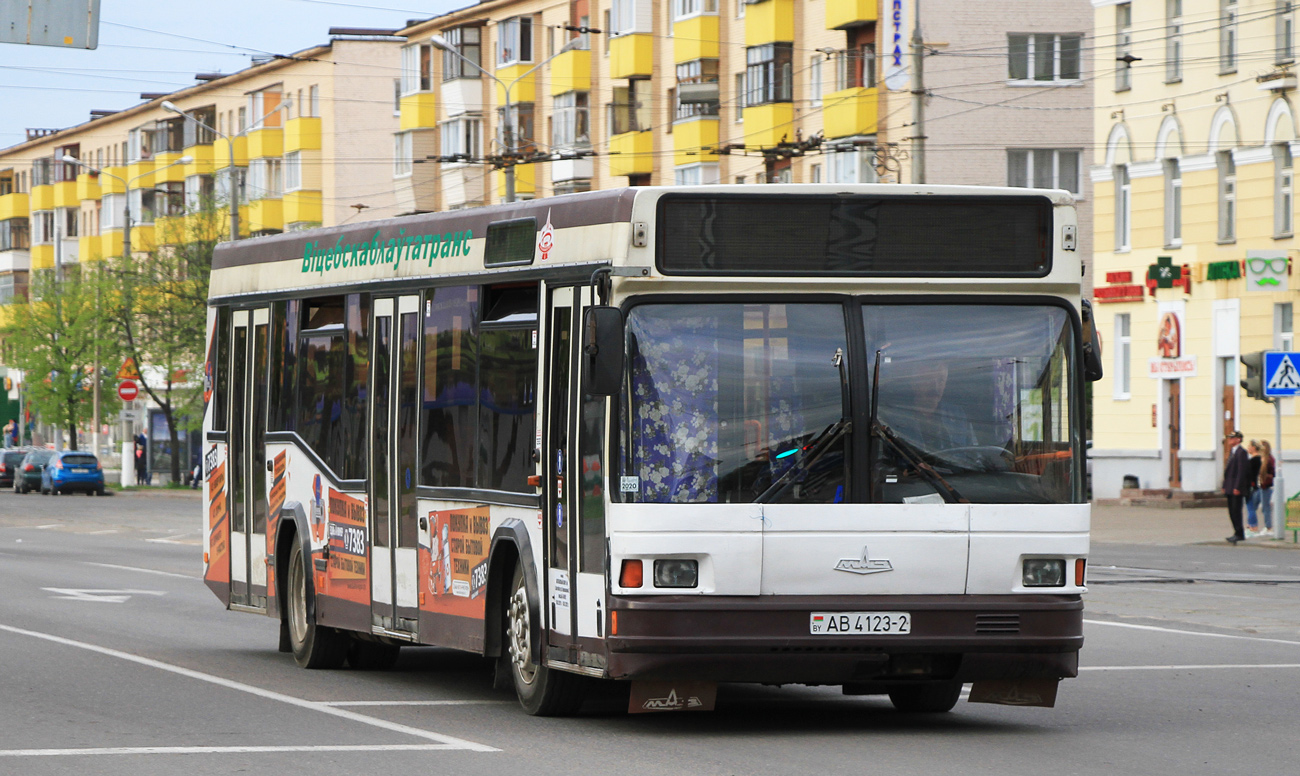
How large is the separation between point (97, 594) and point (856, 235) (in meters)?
14.5

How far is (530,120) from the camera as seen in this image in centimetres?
7469

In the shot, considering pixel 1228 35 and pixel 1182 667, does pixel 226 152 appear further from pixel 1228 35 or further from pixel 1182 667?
pixel 1182 667

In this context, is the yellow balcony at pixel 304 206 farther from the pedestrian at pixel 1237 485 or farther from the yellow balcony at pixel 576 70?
the pedestrian at pixel 1237 485

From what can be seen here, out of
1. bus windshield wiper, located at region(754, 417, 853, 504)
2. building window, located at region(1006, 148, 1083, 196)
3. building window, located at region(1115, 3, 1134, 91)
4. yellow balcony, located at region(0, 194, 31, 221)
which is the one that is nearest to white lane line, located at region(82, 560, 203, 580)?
bus windshield wiper, located at region(754, 417, 853, 504)

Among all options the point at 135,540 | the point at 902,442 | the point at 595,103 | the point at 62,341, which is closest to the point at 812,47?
the point at 595,103

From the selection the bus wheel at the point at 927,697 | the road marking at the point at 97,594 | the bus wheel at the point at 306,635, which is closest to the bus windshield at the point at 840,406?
the bus wheel at the point at 927,697

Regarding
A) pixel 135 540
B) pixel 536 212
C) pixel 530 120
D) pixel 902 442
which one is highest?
pixel 530 120

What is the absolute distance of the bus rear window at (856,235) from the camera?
1106 cm

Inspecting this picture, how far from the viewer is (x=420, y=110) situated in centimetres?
8156

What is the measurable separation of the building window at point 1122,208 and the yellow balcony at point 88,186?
7188cm

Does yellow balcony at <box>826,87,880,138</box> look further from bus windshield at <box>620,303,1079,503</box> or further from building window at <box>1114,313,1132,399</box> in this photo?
bus windshield at <box>620,303,1079,503</box>

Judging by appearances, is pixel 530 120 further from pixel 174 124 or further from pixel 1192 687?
pixel 1192 687

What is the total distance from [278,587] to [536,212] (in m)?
4.87

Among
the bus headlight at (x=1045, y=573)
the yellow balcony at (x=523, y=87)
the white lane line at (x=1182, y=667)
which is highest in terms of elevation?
the yellow balcony at (x=523, y=87)
